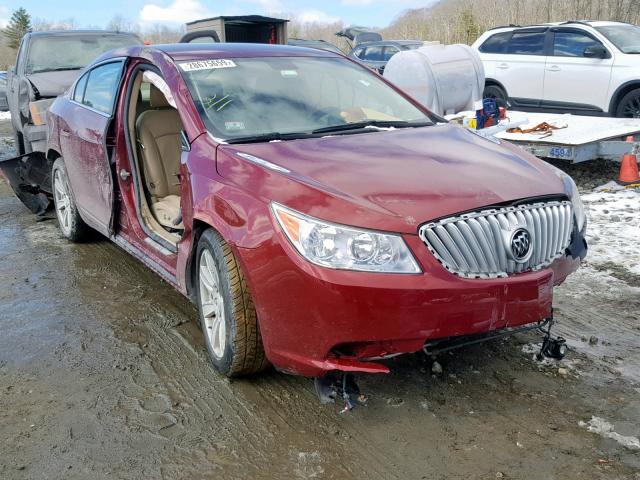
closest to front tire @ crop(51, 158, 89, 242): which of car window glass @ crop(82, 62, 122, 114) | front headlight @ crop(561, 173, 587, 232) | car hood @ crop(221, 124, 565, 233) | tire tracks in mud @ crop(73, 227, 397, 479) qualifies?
car window glass @ crop(82, 62, 122, 114)

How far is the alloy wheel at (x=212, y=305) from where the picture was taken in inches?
133

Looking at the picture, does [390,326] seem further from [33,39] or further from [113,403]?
[33,39]

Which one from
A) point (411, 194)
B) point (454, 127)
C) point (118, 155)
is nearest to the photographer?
point (411, 194)

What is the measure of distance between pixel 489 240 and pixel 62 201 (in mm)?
4477

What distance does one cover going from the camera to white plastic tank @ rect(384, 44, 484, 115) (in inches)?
373

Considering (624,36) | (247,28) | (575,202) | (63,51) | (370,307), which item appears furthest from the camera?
(247,28)

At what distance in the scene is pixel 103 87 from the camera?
500cm

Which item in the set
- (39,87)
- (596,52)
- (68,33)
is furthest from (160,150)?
(596,52)

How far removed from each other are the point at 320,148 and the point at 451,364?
52.7 inches

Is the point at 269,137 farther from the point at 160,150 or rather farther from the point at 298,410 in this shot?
the point at 160,150

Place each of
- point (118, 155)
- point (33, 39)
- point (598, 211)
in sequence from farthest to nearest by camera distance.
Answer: point (33, 39)
point (598, 211)
point (118, 155)

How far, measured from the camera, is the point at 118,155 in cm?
452

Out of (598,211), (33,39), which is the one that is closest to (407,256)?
(598,211)

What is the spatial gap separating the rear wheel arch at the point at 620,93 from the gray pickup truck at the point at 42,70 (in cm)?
729
